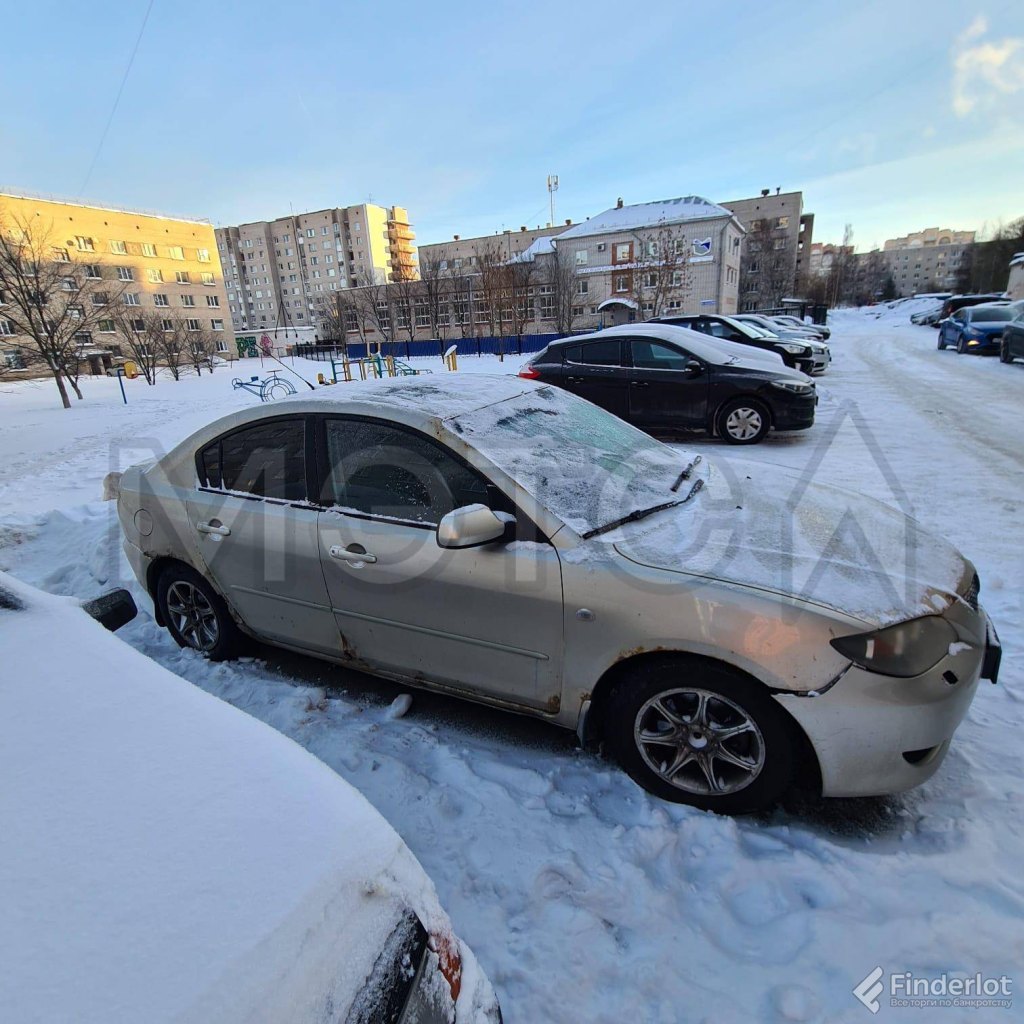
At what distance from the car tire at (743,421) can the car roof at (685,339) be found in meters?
0.63

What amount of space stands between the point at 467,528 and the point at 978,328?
20.9 meters

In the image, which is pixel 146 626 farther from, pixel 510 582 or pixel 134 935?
pixel 134 935

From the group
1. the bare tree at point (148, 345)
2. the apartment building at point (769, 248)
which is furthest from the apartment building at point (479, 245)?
the bare tree at point (148, 345)

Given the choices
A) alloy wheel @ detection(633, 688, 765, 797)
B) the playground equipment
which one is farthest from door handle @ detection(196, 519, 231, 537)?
the playground equipment

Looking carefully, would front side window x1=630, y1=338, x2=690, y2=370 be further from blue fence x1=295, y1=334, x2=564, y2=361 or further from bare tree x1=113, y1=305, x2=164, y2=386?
bare tree x1=113, y1=305, x2=164, y2=386

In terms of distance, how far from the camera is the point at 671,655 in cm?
212

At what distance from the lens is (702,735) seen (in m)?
2.14

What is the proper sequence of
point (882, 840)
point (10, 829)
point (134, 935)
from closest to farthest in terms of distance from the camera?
point (134, 935) → point (10, 829) → point (882, 840)

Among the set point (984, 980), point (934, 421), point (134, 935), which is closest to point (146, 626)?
point (134, 935)

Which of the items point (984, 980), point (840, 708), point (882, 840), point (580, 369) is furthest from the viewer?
point (580, 369)

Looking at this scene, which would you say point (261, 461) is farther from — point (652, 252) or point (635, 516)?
point (652, 252)

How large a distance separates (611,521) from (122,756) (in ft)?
5.83

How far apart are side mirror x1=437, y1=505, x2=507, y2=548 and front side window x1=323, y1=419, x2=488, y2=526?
17 cm

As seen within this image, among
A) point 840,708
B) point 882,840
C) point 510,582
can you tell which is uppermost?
point 510,582
